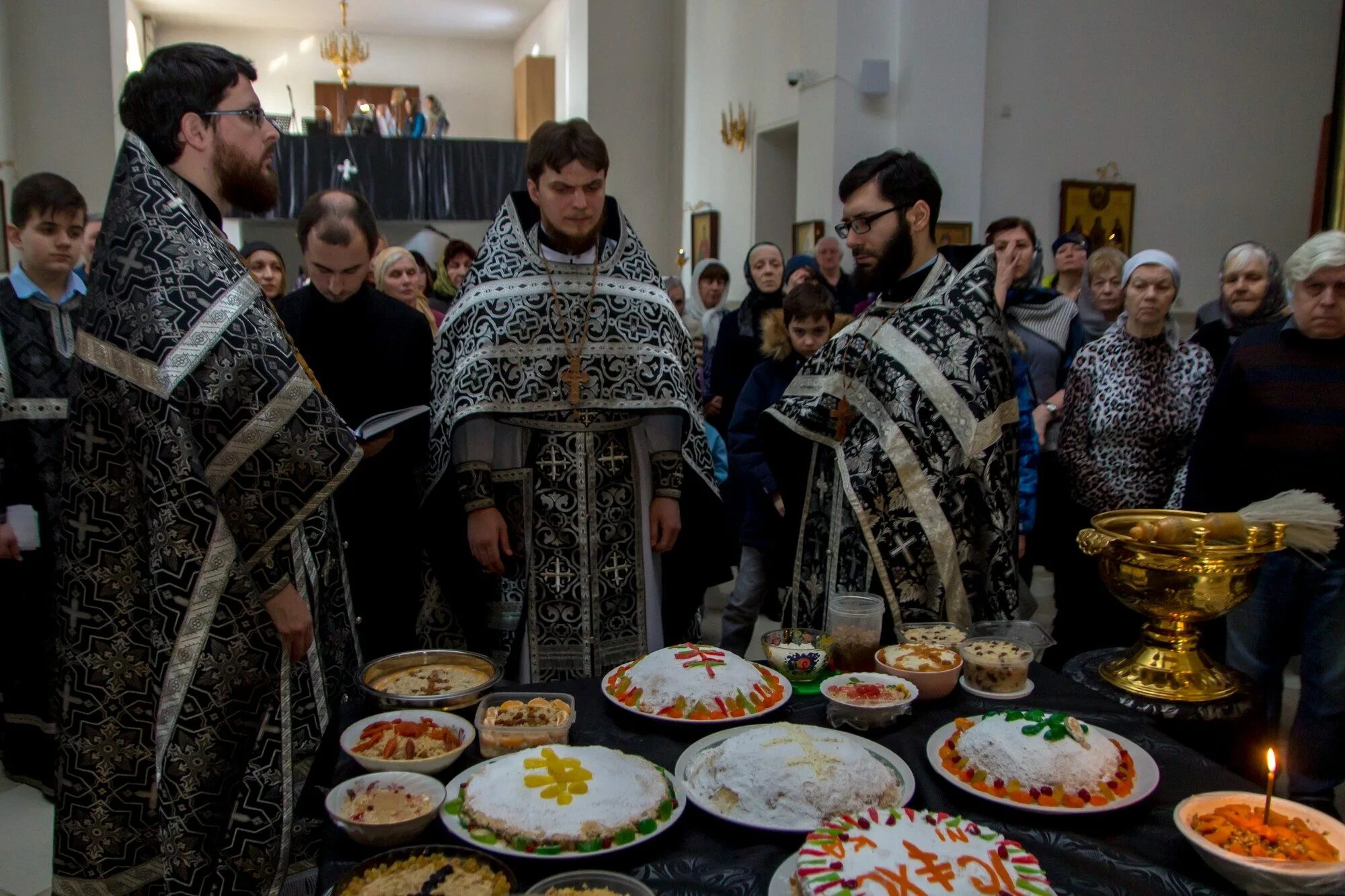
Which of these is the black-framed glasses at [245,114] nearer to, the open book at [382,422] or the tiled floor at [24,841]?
the open book at [382,422]

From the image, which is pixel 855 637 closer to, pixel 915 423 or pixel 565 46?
pixel 915 423

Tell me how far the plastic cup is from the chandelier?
620 inches

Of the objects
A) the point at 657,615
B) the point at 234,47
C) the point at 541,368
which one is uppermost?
the point at 234,47

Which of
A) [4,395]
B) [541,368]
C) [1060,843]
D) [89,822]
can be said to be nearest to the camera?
[1060,843]

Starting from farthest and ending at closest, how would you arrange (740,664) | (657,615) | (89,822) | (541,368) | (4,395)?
(4,395) < (657,615) < (541,368) < (89,822) < (740,664)

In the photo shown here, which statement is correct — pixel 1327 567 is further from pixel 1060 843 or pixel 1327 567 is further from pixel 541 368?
pixel 541 368

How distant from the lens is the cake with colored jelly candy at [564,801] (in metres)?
1.37

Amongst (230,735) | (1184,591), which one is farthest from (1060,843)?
(230,735)

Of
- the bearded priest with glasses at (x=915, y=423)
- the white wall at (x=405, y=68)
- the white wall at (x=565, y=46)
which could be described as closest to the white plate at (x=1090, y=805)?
the bearded priest with glasses at (x=915, y=423)

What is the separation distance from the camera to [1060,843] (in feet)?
4.69

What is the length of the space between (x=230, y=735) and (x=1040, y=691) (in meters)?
1.65

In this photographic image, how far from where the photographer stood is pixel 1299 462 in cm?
299

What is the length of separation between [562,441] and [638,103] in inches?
367

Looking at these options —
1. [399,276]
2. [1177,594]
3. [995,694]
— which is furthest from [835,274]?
[995,694]
